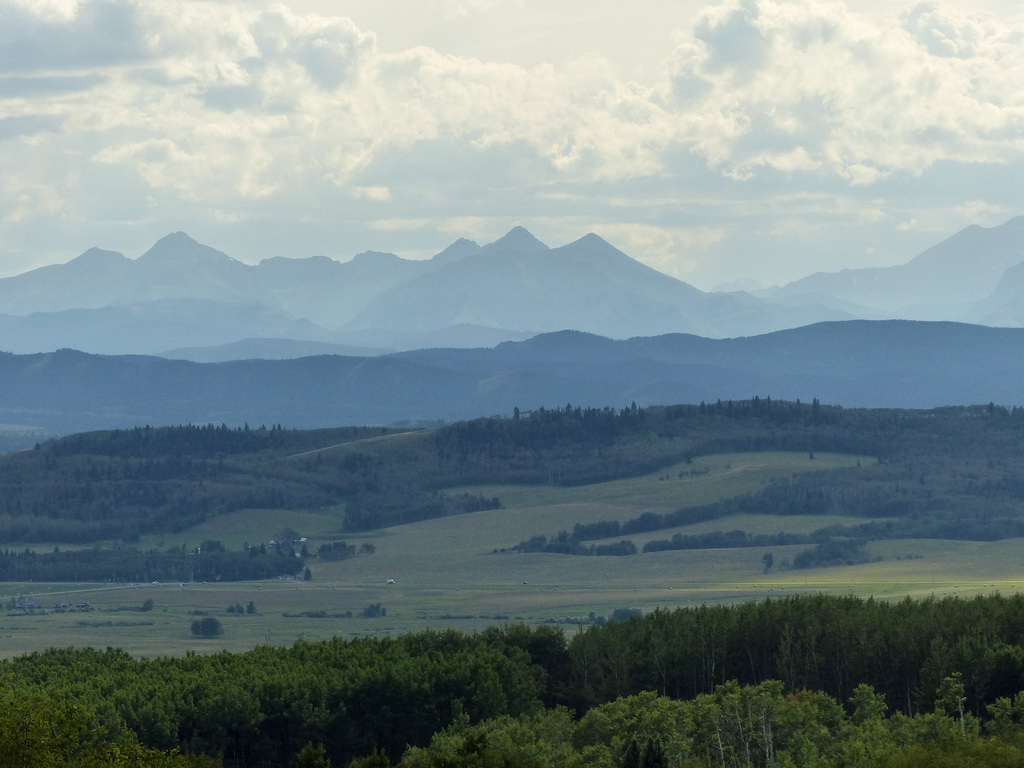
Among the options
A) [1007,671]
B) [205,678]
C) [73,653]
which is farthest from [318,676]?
[1007,671]

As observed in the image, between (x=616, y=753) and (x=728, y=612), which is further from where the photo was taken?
(x=728, y=612)

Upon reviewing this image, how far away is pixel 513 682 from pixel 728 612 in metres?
27.2

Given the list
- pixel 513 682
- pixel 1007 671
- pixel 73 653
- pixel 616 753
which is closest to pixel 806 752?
pixel 616 753

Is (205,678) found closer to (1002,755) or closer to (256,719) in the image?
(256,719)

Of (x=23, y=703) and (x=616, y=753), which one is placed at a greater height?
(x=23, y=703)

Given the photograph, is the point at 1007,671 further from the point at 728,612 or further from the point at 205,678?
the point at 205,678

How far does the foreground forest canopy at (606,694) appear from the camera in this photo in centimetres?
10256

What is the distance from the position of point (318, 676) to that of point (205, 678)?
9391 mm

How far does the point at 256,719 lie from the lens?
127250 mm

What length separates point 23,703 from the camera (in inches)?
3194

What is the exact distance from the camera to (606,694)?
14562cm

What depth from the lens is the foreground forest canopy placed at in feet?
336

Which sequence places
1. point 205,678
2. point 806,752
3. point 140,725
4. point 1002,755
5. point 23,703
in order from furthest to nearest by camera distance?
1. point 205,678
2. point 140,725
3. point 806,752
4. point 1002,755
5. point 23,703

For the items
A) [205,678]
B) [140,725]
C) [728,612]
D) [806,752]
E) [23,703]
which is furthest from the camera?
[728,612]
